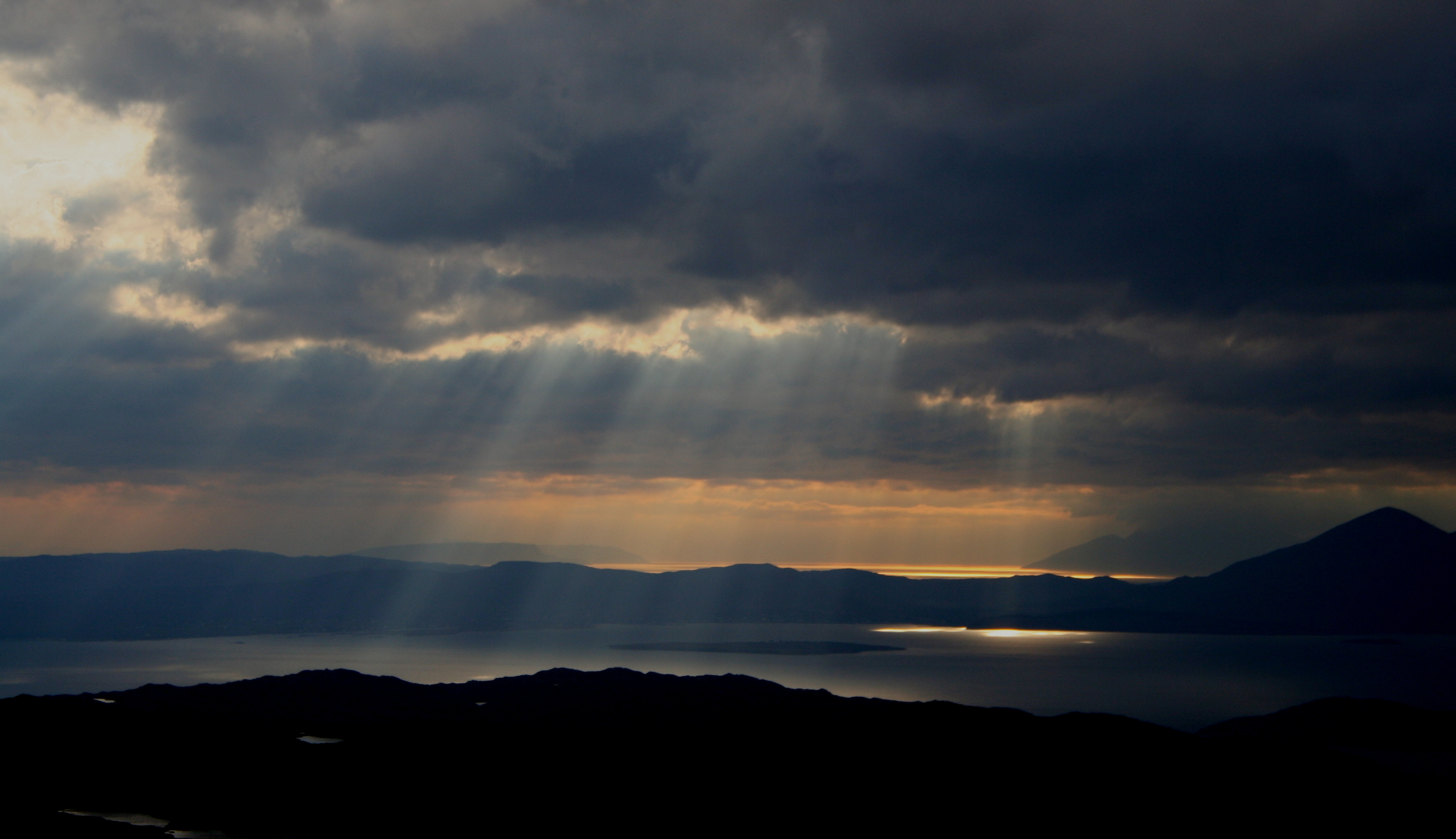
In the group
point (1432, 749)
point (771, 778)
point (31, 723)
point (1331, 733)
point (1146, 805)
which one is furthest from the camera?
point (1331, 733)

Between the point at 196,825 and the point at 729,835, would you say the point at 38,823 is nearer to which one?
the point at 196,825

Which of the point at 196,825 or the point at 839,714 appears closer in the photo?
the point at 196,825

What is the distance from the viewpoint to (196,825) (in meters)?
45.9

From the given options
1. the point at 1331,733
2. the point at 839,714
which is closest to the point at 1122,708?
the point at 1331,733

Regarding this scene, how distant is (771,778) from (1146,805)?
18.6m

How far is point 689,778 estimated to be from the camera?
52.8 metres

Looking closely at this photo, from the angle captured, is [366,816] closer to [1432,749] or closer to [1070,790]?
[1070,790]

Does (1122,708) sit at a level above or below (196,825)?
below

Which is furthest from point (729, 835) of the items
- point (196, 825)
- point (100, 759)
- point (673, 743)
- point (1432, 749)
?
point (1432, 749)

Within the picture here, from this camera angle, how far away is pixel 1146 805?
48.0 m

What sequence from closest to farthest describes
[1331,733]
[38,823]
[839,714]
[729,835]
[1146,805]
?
[38,823] < [729,835] < [1146,805] < [839,714] < [1331,733]

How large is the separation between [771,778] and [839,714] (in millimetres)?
31282

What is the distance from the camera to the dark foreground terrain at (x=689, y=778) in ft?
153

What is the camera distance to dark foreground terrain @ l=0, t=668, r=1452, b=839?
153 feet
